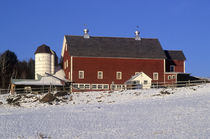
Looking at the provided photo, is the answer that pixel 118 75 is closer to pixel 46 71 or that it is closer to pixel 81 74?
pixel 81 74

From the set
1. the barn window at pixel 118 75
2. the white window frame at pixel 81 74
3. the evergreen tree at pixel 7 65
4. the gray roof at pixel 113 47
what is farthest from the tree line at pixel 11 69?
the barn window at pixel 118 75

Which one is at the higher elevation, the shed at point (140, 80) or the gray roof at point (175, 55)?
the gray roof at point (175, 55)

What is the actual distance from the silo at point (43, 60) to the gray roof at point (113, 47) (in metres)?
4.69

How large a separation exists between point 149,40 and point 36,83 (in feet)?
63.2

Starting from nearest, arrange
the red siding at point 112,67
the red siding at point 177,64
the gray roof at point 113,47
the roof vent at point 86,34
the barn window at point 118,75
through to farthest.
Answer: the red siding at point 112,67, the gray roof at point 113,47, the barn window at point 118,75, the roof vent at point 86,34, the red siding at point 177,64

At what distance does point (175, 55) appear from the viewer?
55250 mm

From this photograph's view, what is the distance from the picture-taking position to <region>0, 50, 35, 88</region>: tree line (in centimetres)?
7744

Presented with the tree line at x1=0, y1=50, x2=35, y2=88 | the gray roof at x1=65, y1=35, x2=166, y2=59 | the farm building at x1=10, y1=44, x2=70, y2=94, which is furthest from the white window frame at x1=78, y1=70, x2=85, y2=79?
the tree line at x1=0, y1=50, x2=35, y2=88

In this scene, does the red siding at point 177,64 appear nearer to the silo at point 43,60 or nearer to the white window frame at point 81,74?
the white window frame at point 81,74

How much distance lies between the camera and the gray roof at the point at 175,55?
5475cm

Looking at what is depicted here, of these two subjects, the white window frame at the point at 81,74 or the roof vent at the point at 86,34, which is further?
the roof vent at the point at 86,34

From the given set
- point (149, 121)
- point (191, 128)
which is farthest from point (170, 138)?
point (149, 121)

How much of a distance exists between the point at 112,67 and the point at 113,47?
3539 mm

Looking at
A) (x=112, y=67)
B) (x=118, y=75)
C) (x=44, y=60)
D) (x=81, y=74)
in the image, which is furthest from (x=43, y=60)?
(x=118, y=75)
